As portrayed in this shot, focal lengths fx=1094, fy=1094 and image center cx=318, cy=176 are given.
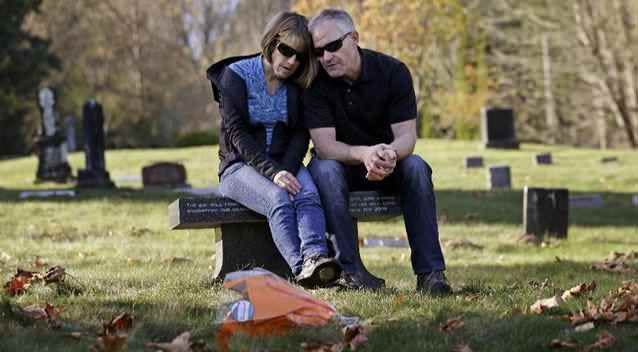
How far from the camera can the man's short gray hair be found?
6.60 meters

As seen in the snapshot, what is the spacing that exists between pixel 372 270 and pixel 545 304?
3386 mm

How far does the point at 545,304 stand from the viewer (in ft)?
18.1

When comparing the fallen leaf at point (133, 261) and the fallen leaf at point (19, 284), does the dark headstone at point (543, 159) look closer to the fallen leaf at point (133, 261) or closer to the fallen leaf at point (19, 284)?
the fallen leaf at point (133, 261)

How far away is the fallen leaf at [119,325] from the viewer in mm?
4762

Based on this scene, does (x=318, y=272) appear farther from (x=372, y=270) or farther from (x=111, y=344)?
(x=372, y=270)

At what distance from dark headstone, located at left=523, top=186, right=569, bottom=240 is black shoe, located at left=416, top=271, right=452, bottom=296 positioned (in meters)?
6.60

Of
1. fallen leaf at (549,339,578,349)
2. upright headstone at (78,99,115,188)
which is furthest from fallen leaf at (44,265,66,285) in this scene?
upright headstone at (78,99,115,188)

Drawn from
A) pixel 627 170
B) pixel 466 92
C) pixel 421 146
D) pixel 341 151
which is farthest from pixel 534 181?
pixel 466 92

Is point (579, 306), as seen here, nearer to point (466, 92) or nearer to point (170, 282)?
point (170, 282)

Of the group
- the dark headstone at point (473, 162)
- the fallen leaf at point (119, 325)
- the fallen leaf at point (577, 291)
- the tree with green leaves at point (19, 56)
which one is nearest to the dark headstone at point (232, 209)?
the fallen leaf at point (577, 291)

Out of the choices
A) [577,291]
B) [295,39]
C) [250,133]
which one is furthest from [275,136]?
[577,291]

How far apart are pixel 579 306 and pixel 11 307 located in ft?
9.12

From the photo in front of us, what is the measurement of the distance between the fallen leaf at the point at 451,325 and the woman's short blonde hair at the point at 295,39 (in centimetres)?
219

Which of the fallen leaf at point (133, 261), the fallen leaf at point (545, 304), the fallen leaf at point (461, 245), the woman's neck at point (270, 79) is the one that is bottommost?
the fallen leaf at point (461, 245)
